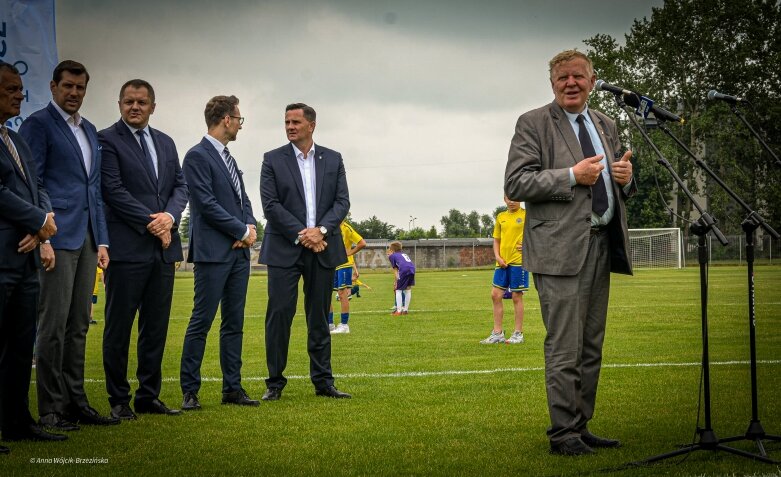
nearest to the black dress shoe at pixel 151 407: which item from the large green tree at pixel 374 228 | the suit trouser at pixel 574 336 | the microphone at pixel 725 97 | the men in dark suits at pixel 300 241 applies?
the men in dark suits at pixel 300 241

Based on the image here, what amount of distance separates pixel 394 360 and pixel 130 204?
477 cm

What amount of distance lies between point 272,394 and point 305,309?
0.84 meters

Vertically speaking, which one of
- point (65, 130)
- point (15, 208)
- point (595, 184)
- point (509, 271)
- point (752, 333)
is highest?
point (65, 130)

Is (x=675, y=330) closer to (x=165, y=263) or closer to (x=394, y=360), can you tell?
(x=394, y=360)

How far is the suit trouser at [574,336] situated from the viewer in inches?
219

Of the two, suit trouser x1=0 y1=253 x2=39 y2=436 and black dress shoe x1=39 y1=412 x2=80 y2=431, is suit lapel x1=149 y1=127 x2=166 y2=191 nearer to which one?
suit trouser x1=0 y1=253 x2=39 y2=436

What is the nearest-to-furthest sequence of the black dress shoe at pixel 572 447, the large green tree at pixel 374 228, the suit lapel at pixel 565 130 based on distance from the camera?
the black dress shoe at pixel 572 447, the suit lapel at pixel 565 130, the large green tree at pixel 374 228

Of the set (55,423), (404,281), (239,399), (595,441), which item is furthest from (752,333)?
(404,281)

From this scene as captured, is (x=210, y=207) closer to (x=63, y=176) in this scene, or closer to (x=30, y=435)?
(x=63, y=176)

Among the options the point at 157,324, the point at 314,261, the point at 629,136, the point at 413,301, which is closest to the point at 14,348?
the point at 157,324

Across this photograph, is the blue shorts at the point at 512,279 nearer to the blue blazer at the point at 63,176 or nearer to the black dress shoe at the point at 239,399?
the black dress shoe at the point at 239,399

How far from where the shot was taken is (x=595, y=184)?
5.82 m

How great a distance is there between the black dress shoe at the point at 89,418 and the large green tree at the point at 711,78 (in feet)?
154

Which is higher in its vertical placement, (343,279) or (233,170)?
(233,170)
